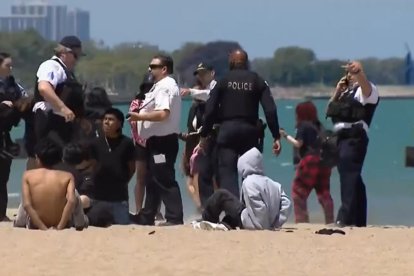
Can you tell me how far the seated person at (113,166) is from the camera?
13.2m

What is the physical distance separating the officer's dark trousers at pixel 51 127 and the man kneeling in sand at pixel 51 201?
0.94 metres

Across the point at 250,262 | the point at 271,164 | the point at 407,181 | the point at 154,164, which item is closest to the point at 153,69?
the point at 154,164

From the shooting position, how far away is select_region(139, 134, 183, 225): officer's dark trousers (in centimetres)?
1321

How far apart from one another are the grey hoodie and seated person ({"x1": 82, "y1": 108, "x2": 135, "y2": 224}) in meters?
1.14

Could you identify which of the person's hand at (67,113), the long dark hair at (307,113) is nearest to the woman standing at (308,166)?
the long dark hair at (307,113)

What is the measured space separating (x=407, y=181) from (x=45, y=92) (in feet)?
79.2

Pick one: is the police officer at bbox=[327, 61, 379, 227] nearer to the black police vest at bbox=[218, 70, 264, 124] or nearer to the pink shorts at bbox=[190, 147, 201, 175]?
the black police vest at bbox=[218, 70, 264, 124]

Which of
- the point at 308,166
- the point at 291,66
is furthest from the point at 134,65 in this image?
the point at 308,166

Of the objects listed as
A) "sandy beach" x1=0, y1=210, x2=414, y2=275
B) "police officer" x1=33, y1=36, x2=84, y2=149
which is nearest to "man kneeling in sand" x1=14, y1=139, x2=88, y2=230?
"sandy beach" x1=0, y1=210, x2=414, y2=275

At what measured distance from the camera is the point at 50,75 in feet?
43.4

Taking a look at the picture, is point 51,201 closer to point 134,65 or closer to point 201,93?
point 201,93

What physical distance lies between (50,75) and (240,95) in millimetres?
1633

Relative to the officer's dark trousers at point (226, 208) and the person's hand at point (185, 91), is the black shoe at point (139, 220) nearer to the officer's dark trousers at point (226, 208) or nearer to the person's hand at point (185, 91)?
the officer's dark trousers at point (226, 208)

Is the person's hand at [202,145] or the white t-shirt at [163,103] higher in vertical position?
the white t-shirt at [163,103]
